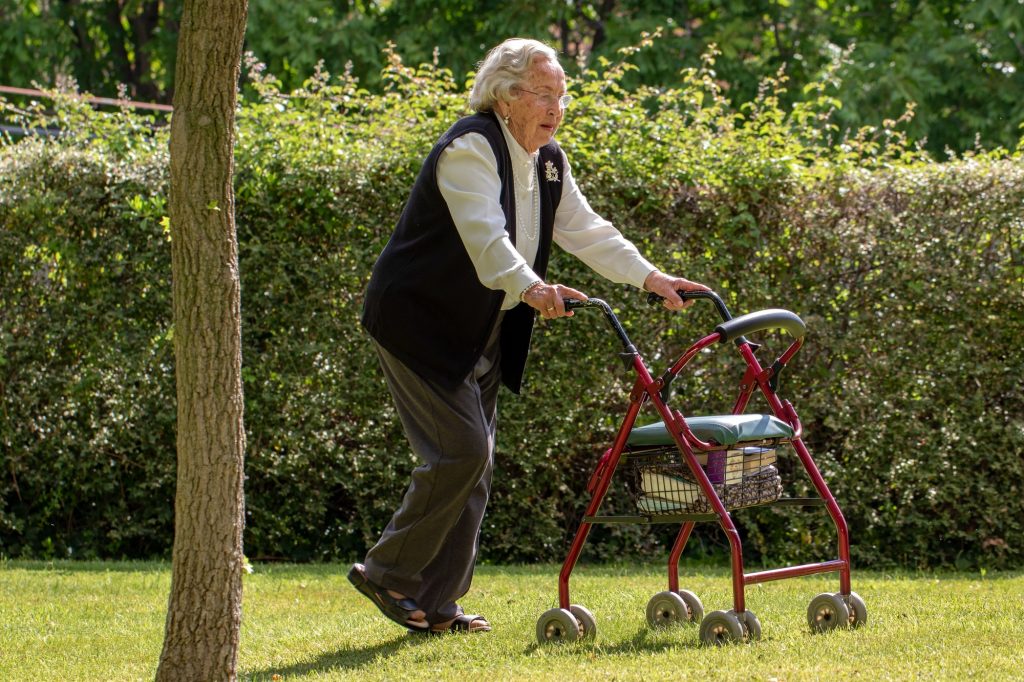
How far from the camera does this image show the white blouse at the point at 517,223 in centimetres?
378

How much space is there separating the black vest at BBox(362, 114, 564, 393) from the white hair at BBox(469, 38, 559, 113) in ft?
0.30

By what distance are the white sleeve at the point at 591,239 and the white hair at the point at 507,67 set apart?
1.29 ft

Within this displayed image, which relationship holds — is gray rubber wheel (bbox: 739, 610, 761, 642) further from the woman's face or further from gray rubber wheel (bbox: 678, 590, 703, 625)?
the woman's face

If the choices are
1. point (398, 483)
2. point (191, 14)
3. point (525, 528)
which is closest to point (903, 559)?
point (525, 528)

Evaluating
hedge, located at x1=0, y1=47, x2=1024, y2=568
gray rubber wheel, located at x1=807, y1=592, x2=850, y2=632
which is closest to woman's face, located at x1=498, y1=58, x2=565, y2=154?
gray rubber wheel, located at x1=807, y1=592, x2=850, y2=632

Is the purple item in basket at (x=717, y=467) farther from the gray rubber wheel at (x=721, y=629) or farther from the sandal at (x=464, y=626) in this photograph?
the sandal at (x=464, y=626)

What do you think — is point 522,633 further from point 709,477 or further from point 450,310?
point 450,310

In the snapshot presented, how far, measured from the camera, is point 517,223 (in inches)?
166

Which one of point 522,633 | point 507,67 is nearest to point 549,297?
point 507,67

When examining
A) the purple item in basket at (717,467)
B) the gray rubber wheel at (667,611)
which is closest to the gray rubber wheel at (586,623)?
the gray rubber wheel at (667,611)

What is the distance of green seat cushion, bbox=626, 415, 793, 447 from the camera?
384 centimetres

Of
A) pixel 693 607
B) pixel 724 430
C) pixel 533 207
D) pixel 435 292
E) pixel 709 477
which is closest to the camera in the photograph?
pixel 724 430

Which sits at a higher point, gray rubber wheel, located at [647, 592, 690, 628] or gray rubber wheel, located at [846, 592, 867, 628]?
gray rubber wheel, located at [846, 592, 867, 628]

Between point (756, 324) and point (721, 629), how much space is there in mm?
945
